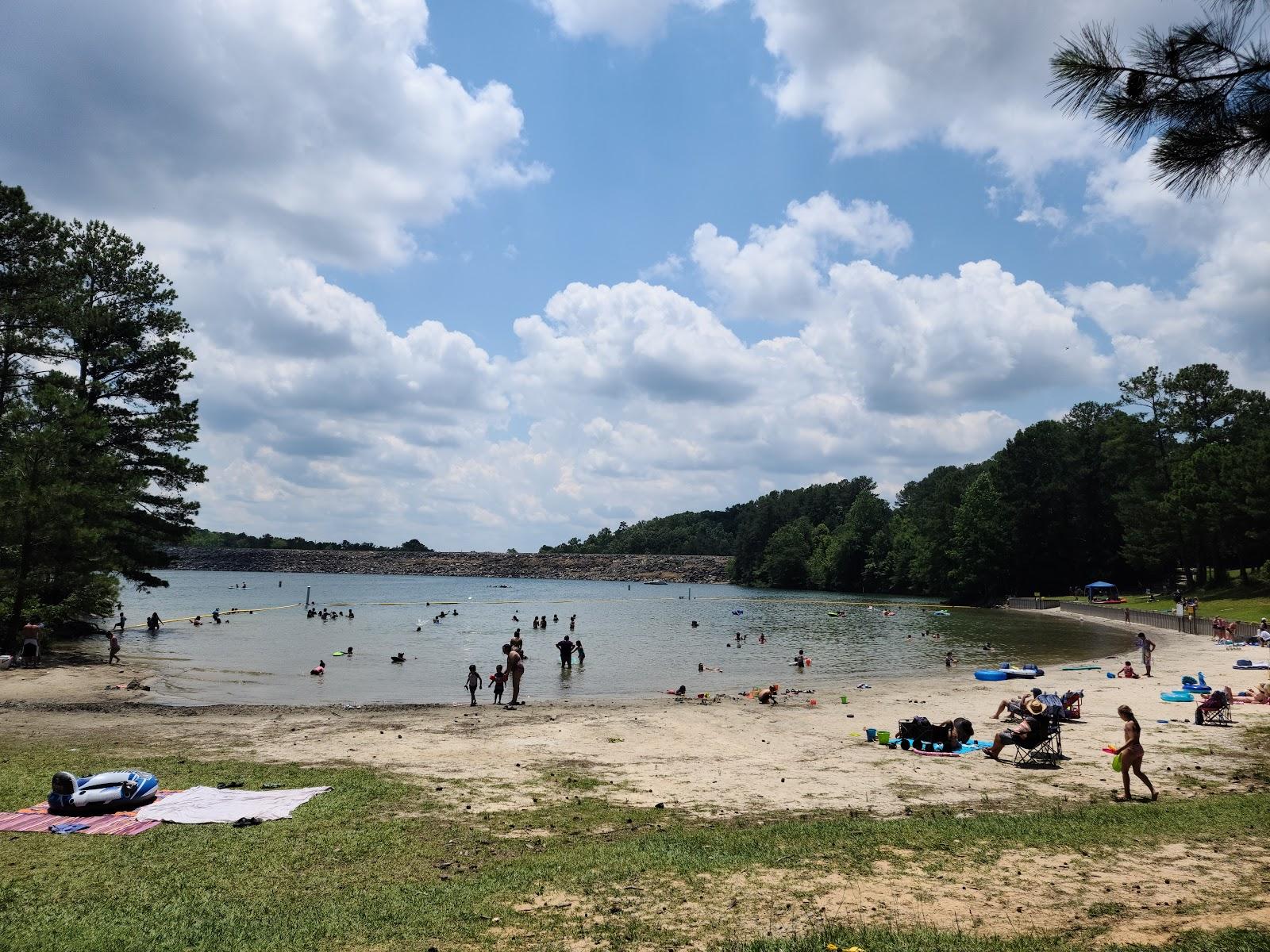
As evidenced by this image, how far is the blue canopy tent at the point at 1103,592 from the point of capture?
271 feet

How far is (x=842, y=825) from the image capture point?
10891 millimetres

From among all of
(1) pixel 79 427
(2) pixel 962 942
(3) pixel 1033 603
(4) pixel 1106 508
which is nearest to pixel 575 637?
(1) pixel 79 427

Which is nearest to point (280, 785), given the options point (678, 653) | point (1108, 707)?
point (1108, 707)

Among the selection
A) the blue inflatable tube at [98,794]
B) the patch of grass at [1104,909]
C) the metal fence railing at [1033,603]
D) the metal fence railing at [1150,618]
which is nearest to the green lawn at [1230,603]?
the metal fence railing at [1150,618]

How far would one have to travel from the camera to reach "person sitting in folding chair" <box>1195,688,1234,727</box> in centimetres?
1927

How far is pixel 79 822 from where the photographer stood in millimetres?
10594

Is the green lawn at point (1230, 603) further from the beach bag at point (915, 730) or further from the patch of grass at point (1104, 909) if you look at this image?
the patch of grass at point (1104, 909)

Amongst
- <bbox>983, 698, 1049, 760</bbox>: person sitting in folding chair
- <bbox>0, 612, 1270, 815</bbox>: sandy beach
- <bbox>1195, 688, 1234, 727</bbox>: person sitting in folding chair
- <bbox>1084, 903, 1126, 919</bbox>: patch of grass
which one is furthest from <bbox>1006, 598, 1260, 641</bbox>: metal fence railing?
<bbox>1084, 903, 1126, 919</bbox>: patch of grass

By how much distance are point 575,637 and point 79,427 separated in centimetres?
3503

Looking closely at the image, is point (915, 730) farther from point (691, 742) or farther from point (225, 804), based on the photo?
point (225, 804)

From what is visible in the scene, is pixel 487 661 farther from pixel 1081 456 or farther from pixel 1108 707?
pixel 1081 456

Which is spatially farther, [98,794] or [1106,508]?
[1106,508]

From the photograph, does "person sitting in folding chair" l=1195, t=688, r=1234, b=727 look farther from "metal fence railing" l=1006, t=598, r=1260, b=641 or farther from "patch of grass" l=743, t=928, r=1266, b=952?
"metal fence railing" l=1006, t=598, r=1260, b=641

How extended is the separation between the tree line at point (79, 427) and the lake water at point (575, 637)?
5.99 meters
